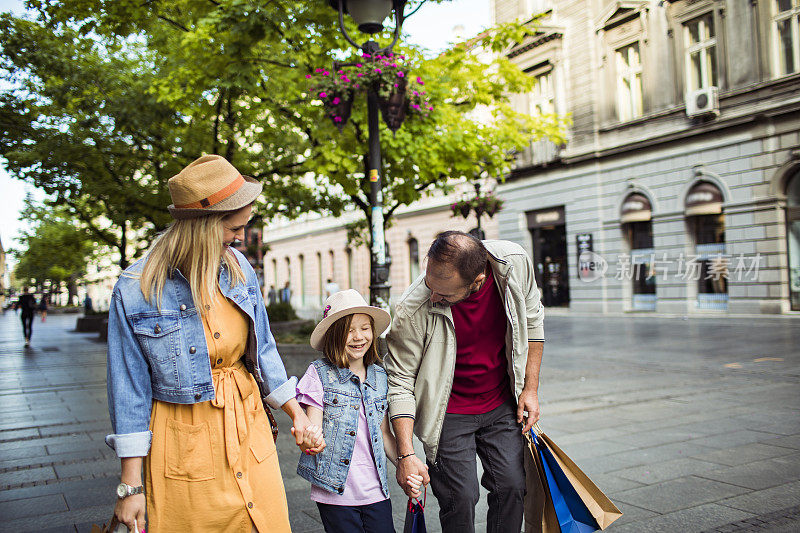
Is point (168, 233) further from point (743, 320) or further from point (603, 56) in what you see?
point (603, 56)

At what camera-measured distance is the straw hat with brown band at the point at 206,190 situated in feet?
7.77

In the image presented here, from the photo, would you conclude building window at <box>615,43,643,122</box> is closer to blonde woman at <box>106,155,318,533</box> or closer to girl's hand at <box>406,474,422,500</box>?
girl's hand at <box>406,474,422,500</box>

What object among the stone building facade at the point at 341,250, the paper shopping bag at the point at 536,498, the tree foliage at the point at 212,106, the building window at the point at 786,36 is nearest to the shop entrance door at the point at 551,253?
the stone building facade at the point at 341,250

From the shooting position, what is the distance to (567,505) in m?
3.04

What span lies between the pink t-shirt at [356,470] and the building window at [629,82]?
924 inches

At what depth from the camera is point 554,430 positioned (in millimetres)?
6523

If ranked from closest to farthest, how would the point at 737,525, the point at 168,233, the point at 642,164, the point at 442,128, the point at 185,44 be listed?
the point at 168,233, the point at 737,525, the point at 185,44, the point at 442,128, the point at 642,164

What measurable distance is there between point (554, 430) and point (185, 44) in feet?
26.8

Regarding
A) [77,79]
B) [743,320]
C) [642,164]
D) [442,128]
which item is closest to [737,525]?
[442,128]

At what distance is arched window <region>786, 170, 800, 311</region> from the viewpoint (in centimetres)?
1914

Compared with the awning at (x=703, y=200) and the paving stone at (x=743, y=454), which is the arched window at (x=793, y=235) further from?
the paving stone at (x=743, y=454)

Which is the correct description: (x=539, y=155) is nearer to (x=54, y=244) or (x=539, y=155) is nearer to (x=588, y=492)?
(x=54, y=244)

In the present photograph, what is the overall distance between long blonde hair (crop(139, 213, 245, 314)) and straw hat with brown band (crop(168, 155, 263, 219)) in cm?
5

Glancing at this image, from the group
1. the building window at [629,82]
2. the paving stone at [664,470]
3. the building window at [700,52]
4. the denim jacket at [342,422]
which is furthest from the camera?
the building window at [629,82]
